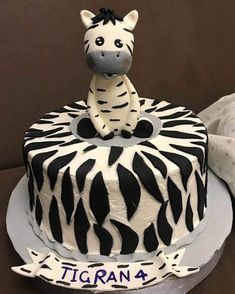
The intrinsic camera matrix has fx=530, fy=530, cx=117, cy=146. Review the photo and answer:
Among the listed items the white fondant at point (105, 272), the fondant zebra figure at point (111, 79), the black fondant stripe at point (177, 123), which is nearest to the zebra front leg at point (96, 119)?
the fondant zebra figure at point (111, 79)

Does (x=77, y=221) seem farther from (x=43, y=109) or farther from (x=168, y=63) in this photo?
(x=168, y=63)

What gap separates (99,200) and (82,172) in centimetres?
5

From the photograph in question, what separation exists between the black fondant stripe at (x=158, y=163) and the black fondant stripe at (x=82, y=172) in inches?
3.4

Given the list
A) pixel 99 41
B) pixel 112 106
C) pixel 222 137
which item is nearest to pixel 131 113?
pixel 112 106

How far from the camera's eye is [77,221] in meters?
0.80

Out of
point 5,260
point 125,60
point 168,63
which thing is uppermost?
point 125,60

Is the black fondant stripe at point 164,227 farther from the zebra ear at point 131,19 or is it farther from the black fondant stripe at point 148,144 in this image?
the zebra ear at point 131,19

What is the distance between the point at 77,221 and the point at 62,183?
0.21ft

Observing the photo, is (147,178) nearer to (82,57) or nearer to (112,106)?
(112,106)

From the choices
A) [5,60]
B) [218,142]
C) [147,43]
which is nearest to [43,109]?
[5,60]

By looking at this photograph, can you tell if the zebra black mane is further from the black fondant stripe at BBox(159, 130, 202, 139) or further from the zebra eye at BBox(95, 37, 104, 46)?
the black fondant stripe at BBox(159, 130, 202, 139)

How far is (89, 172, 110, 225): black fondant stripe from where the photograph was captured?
77 centimetres

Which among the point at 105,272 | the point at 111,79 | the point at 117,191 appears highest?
the point at 111,79

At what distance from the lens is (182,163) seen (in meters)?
0.81
